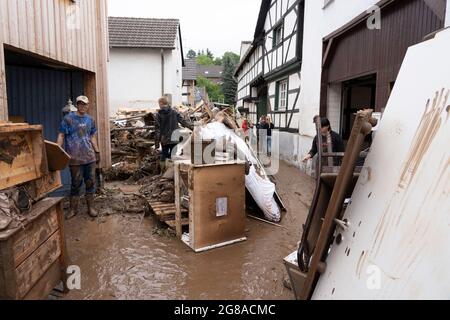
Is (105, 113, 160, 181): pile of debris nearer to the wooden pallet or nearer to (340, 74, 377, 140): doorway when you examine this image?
the wooden pallet

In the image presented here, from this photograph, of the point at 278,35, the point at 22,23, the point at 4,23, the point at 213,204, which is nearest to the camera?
the point at 4,23

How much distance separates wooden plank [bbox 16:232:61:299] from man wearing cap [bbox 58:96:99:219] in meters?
2.02

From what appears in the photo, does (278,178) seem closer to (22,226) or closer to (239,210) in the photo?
(239,210)

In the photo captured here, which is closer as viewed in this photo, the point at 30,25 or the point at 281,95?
the point at 30,25

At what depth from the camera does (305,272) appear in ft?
7.73

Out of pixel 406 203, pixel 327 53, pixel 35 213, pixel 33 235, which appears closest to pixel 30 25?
pixel 35 213

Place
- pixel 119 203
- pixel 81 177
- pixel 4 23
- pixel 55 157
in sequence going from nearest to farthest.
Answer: pixel 55 157 < pixel 4 23 < pixel 81 177 < pixel 119 203

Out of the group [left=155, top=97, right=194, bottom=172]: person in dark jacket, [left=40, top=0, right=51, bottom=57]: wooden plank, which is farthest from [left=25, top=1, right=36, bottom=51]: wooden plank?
[left=155, top=97, right=194, bottom=172]: person in dark jacket

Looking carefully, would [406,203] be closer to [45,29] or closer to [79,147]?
[79,147]

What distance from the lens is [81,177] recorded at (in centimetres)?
457

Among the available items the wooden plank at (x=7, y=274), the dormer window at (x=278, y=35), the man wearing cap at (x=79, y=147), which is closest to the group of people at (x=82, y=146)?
the man wearing cap at (x=79, y=147)

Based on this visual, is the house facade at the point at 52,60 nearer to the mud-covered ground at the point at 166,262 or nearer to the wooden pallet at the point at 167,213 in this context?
the mud-covered ground at the point at 166,262

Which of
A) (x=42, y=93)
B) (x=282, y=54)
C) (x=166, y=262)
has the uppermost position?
(x=282, y=54)

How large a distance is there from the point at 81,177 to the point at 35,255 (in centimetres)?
249
